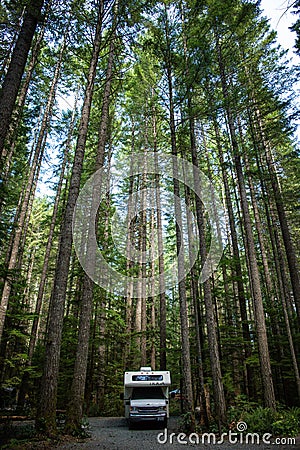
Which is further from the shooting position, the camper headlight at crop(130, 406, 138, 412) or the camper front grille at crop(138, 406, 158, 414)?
the camper headlight at crop(130, 406, 138, 412)

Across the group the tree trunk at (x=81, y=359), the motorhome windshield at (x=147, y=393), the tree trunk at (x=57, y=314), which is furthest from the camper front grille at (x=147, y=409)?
the tree trunk at (x=57, y=314)

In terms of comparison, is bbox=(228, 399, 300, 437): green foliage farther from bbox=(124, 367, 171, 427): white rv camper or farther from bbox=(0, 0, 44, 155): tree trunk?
bbox=(0, 0, 44, 155): tree trunk

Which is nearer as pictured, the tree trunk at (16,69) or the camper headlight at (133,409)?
the tree trunk at (16,69)

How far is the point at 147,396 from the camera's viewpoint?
1141 cm

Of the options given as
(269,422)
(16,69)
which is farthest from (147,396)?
(16,69)

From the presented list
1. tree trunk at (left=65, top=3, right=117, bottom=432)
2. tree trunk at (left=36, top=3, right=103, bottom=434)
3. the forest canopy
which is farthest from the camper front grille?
tree trunk at (left=36, top=3, right=103, bottom=434)

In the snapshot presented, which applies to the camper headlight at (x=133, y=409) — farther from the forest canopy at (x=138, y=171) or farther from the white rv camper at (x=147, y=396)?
the forest canopy at (x=138, y=171)

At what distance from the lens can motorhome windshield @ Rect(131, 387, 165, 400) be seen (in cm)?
1135

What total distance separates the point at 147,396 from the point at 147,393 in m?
0.13

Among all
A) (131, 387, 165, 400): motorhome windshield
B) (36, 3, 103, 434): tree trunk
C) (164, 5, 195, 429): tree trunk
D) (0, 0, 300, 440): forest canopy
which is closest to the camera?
(36, 3, 103, 434): tree trunk

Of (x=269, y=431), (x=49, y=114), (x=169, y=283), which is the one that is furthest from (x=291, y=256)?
(x=49, y=114)

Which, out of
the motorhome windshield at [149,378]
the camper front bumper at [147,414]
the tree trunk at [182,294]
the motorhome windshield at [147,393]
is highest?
the tree trunk at [182,294]

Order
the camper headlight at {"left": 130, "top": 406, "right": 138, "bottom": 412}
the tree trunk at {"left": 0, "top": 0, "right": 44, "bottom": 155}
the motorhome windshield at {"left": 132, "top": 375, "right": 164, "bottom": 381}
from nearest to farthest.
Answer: the tree trunk at {"left": 0, "top": 0, "right": 44, "bottom": 155}
the camper headlight at {"left": 130, "top": 406, "right": 138, "bottom": 412}
the motorhome windshield at {"left": 132, "top": 375, "right": 164, "bottom": 381}

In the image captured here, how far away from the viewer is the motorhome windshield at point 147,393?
37.2 feet
